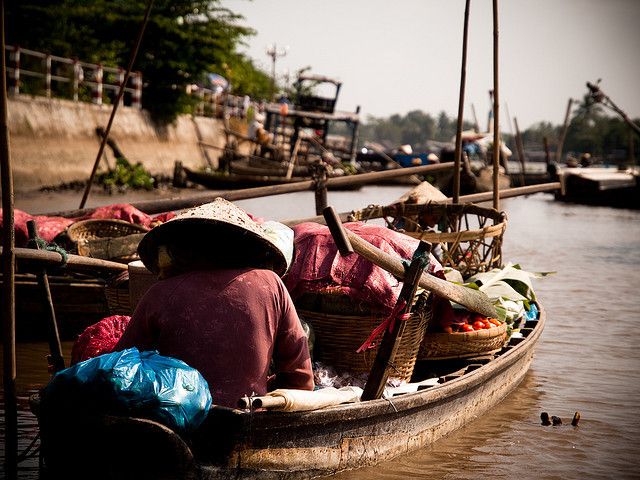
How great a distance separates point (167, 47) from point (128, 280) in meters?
18.1

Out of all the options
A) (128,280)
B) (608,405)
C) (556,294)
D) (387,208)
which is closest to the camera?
(128,280)

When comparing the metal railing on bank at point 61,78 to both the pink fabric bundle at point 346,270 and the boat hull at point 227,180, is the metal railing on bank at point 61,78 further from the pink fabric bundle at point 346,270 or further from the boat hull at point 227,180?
the pink fabric bundle at point 346,270

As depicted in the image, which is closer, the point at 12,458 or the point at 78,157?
the point at 12,458

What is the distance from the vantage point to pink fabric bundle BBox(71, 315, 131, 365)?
420cm

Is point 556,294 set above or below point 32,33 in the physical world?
below

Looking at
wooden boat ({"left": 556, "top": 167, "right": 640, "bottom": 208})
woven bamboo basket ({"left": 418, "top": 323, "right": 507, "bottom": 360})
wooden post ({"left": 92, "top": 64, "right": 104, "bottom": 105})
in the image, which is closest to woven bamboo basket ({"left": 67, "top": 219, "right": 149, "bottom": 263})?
woven bamboo basket ({"left": 418, "top": 323, "right": 507, "bottom": 360})

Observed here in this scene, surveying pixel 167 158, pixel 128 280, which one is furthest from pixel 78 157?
pixel 128 280

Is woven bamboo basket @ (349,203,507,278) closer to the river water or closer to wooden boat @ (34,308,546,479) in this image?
the river water

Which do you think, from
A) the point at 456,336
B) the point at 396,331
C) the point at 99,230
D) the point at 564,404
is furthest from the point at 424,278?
the point at 99,230

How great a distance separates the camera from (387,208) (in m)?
7.27

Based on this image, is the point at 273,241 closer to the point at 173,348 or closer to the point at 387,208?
the point at 173,348

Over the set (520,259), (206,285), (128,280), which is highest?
(206,285)

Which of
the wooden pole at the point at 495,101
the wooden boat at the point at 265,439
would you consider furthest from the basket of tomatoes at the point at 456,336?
the wooden pole at the point at 495,101

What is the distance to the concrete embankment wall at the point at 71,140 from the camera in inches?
638
